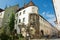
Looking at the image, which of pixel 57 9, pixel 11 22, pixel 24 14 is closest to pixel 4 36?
pixel 11 22

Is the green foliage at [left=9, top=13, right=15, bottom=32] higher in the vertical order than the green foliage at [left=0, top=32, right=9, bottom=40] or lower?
higher

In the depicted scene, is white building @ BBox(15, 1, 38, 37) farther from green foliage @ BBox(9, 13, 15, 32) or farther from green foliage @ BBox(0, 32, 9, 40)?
green foliage @ BBox(0, 32, 9, 40)

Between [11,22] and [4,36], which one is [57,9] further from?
[4,36]

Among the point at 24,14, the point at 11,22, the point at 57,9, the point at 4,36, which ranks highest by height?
the point at 57,9

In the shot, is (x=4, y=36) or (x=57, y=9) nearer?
(x=4, y=36)

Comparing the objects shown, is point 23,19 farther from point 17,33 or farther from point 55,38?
point 55,38

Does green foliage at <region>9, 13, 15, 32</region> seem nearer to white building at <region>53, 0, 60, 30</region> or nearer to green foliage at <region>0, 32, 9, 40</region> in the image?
green foliage at <region>0, 32, 9, 40</region>

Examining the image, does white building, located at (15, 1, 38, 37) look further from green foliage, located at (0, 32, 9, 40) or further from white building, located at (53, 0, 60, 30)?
white building, located at (53, 0, 60, 30)

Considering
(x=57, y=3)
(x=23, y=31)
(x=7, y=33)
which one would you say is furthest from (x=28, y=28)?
(x=57, y=3)

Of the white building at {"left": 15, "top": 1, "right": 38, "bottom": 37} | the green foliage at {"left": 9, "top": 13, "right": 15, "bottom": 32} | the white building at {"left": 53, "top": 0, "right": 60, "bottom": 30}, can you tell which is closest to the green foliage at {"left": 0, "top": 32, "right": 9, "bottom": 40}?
the green foliage at {"left": 9, "top": 13, "right": 15, "bottom": 32}

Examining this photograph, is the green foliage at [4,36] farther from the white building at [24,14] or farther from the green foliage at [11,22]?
the white building at [24,14]

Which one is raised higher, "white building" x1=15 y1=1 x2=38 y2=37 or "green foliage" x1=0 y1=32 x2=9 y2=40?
"white building" x1=15 y1=1 x2=38 y2=37

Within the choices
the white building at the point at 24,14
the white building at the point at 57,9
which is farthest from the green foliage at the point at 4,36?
the white building at the point at 57,9

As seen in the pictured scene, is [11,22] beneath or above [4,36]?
above
